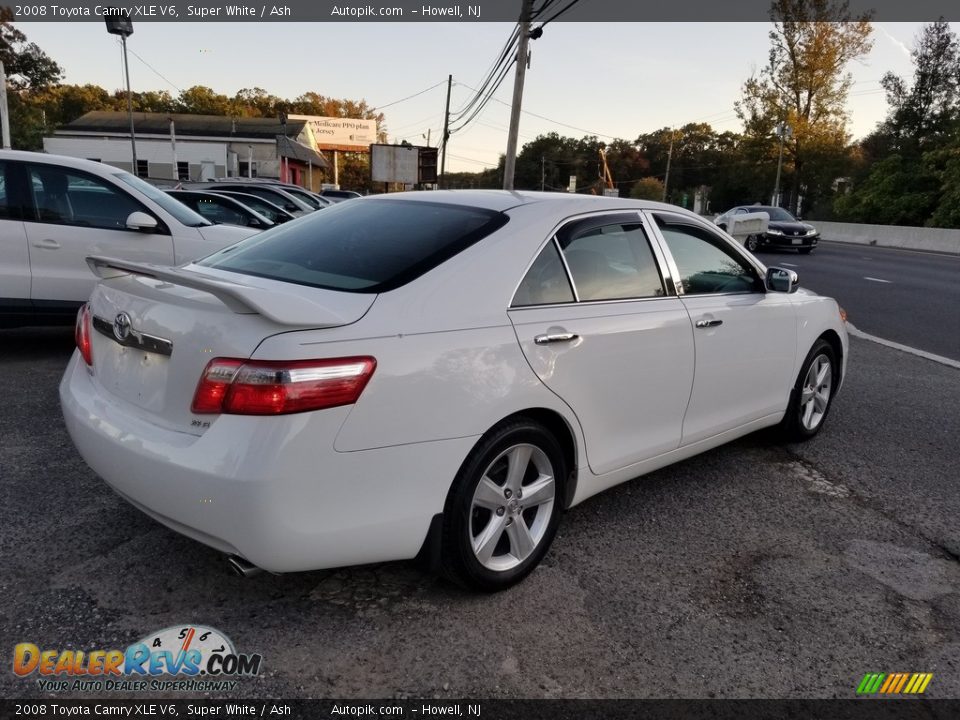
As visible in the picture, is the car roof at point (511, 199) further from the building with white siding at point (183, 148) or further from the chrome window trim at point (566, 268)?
the building with white siding at point (183, 148)

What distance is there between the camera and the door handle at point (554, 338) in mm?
2966

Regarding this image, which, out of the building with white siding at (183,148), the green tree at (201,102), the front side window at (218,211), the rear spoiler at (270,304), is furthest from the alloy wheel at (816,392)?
the green tree at (201,102)

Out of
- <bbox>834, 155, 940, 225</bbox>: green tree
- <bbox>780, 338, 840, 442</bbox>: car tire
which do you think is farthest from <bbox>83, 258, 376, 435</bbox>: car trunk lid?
<bbox>834, 155, 940, 225</bbox>: green tree

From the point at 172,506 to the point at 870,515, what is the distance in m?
3.37

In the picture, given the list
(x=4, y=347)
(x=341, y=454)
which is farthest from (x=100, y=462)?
(x=4, y=347)

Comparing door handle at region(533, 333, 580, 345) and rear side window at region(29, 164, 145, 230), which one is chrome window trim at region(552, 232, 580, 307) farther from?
rear side window at region(29, 164, 145, 230)

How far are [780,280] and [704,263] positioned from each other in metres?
0.60

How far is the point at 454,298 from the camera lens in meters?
2.80

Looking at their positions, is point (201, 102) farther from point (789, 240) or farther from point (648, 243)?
point (648, 243)

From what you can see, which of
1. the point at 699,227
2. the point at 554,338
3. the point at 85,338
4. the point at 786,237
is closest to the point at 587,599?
the point at 554,338

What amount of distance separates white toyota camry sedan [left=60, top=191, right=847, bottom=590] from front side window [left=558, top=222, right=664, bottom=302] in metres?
0.01

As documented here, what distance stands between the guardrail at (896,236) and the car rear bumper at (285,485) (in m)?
32.5

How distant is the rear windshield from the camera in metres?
2.89

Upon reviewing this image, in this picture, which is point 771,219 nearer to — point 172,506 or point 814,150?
point 172,506
